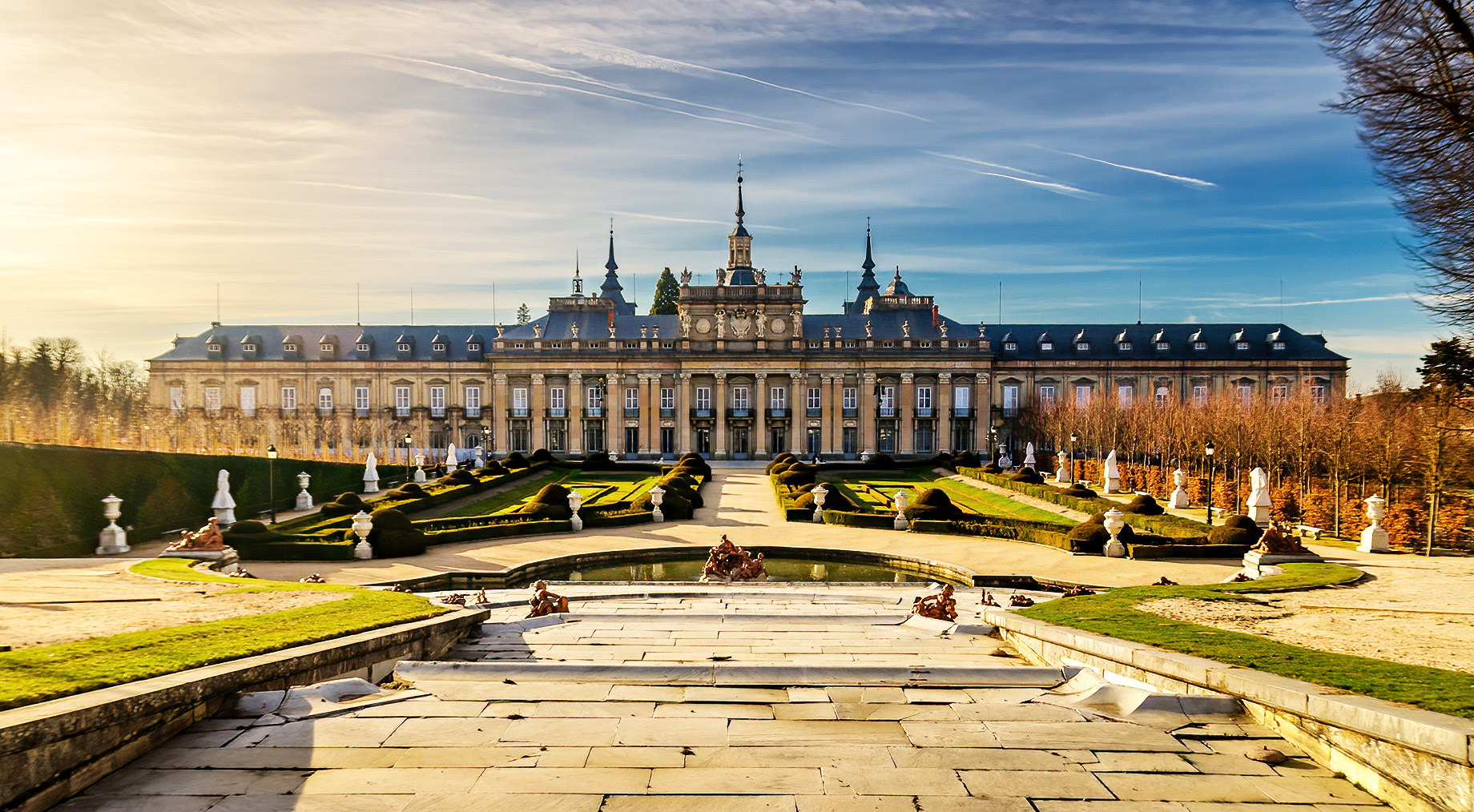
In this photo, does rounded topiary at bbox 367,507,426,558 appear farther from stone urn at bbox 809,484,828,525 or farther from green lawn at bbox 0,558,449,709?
stone urn at bbox 809,484,828,525

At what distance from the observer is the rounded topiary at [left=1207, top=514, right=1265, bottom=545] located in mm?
Result: 20797

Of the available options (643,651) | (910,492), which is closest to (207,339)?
(910,492)

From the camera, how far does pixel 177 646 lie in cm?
773

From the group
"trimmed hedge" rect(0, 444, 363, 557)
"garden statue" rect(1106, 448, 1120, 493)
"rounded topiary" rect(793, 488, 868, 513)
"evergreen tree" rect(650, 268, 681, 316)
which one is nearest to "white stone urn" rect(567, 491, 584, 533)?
"rounded topiary" rect(793, 488, 868, 513)

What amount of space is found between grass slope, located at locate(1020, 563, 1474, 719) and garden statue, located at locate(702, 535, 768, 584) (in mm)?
7049

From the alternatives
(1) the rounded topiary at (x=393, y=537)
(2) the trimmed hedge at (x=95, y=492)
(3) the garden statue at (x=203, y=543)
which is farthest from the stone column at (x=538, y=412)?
(3) the garden statue at (x=203, y=543)

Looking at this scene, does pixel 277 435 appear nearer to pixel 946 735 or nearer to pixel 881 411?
pixel 881 411

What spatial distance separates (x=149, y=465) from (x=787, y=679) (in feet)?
85.5

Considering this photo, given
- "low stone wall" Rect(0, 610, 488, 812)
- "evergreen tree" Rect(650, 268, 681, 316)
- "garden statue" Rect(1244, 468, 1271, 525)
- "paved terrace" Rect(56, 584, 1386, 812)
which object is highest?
"evergreen tree" Rect(650, 268, 681, 316)

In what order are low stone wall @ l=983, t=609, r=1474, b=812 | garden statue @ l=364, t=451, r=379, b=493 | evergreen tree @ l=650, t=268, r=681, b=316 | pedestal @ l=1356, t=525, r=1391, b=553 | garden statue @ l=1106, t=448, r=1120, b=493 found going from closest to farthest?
low stone wall @ l=983, t=609, r=1474, b=812, pedestal @ l=1356, t=525, r=1391, b=553, garden statue @ l=1106, t=448, r=1120, b=493, garden statue @ l=364, t=451, r=379, b=493, evergreen tree @ l=650, t=268, r=681, b=316

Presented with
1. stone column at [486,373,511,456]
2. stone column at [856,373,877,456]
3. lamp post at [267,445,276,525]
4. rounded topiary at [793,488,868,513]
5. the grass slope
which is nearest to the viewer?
the grass slope

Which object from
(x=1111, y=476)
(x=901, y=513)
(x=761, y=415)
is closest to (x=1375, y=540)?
(x=901, y=513)

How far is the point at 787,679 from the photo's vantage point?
7668 millimetres

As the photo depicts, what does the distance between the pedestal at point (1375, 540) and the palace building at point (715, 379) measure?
133 feet
